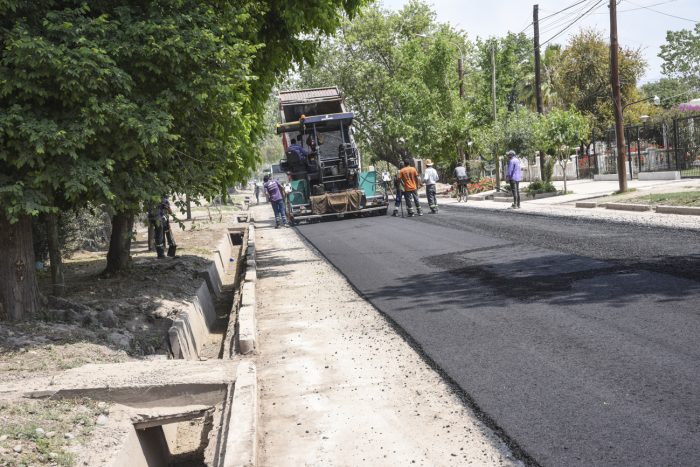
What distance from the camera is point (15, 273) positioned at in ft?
29.5

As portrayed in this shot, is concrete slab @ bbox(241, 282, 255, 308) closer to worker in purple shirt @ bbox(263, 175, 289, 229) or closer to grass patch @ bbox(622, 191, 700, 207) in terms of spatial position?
grass patch @ bbox(622, 191, 700, 207)

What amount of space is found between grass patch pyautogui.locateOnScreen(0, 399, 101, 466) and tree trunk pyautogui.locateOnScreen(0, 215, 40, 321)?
3.38 meters

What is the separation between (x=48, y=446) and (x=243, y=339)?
10.4ft

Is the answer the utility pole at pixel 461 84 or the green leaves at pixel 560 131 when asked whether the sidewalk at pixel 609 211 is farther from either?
the utility pole at pixel 461 84

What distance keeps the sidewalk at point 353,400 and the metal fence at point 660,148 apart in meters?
21.8

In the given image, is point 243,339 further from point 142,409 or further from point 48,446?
point 48,446

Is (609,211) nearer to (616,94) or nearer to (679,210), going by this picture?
(679,210)

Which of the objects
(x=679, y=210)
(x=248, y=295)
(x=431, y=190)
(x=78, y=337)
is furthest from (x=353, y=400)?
(x=431, y=190)

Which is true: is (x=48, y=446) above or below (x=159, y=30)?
below

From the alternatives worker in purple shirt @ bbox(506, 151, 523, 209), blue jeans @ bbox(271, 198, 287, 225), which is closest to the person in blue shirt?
blue jeans @ bbox(271, 198, 287, 225)

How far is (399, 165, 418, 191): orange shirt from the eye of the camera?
24.2 metres

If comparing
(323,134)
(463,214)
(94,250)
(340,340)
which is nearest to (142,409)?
Answer: (340,340)

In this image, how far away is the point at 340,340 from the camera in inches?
321

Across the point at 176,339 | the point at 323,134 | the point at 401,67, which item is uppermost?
the point at 401,67
